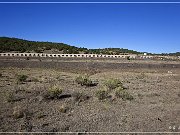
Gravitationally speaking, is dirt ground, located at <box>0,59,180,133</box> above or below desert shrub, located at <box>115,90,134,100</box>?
below

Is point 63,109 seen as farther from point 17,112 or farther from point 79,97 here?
point 79,97

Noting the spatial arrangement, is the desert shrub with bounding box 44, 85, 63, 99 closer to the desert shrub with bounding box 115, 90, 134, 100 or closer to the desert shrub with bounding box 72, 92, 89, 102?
the desert shrub with bounding box 72, 92, 89, 102

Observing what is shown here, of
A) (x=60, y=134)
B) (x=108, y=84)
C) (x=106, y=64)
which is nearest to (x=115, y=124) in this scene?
(x=60, y=134)

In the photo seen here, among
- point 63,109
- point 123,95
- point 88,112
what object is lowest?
point 88,112

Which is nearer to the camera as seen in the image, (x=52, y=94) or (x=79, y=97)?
(x=52, y=94)

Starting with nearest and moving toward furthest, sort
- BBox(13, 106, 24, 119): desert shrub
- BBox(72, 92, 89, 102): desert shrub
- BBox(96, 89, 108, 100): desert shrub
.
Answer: BBox(13, 106, 24, 119): desert shrub → BBox(72, 92, 89, 102): desert shrub → BBox(96, 89, 108, 100): desert shrub

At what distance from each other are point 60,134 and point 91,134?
1.03 metres

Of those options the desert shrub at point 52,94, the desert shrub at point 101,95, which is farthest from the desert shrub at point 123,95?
the desert shrub at point 52,94

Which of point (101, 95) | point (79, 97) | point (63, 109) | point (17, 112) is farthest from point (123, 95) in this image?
point (17, 112)

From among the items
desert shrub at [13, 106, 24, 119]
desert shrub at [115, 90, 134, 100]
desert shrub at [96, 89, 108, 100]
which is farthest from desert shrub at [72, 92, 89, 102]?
desert shrub at [13, 106, 24, 119]

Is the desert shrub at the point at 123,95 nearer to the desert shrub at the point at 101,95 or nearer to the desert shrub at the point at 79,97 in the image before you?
the desert shrub at the point at 101,95

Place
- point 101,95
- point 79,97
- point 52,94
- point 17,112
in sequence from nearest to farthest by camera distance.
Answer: point 17,112, point 52,94, point 79,97, point 101,95

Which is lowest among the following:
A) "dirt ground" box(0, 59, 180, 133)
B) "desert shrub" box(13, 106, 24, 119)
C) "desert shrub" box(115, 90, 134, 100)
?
"dirt ground" box(0, 59, 180, 133)

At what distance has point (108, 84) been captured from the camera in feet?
69.9
